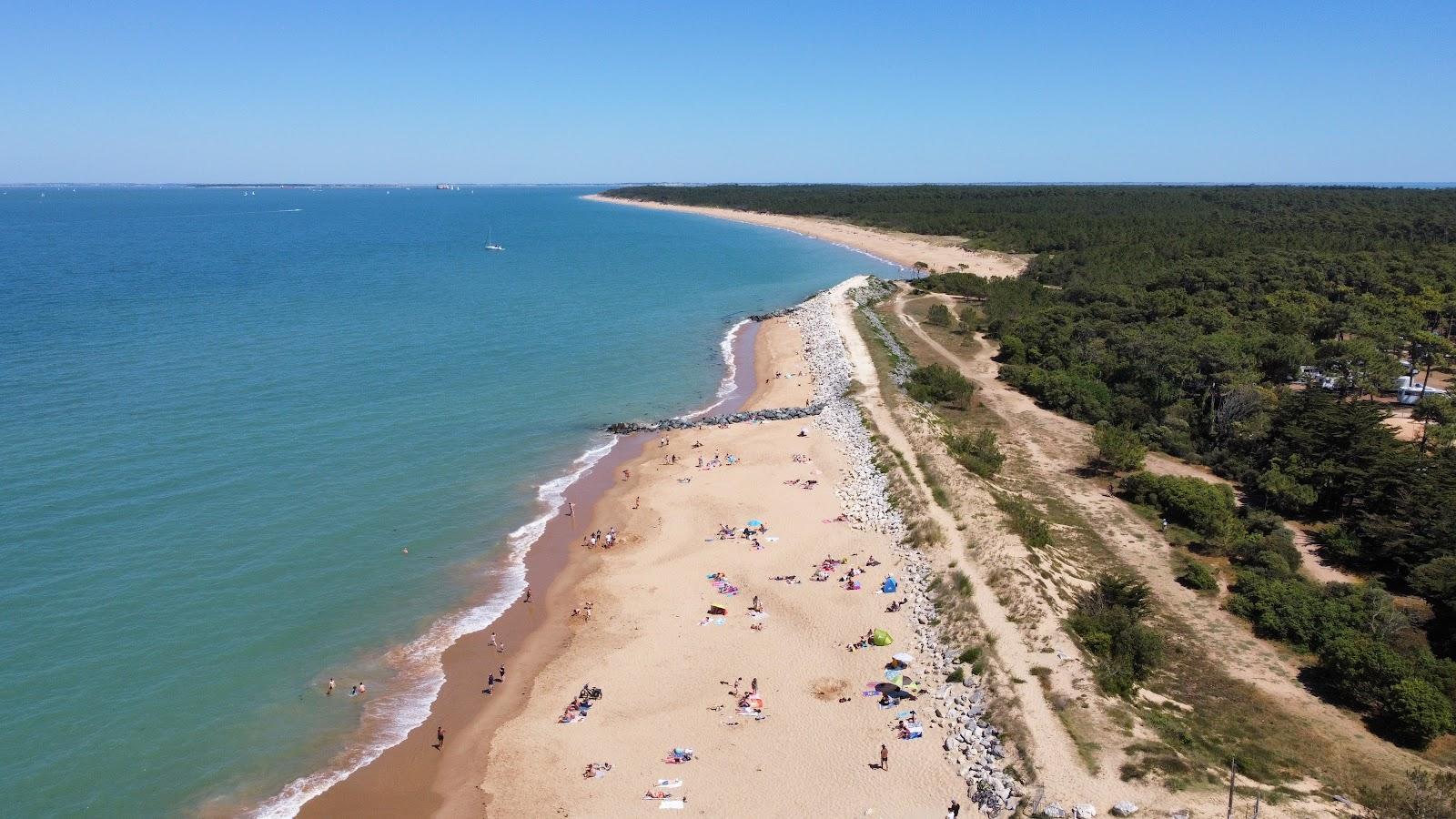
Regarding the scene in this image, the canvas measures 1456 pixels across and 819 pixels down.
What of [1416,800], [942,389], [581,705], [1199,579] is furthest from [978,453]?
[581,705]

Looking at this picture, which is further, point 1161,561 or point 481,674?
point 1161,561

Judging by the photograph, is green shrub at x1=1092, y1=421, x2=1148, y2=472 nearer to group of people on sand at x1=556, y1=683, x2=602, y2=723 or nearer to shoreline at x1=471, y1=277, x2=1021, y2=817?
shoreline at x1=471, y1=277, x2=1021, y2=817

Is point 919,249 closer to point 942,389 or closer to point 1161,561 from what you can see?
point 942,389

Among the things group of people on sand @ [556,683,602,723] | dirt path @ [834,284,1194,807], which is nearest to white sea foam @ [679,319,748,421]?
dirt path @ [834,284,1194,807]

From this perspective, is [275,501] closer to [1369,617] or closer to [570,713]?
[570,713]

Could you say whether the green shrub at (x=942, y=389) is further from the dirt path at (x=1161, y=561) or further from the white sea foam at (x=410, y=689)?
the white sea foam at (x=410, y=689)

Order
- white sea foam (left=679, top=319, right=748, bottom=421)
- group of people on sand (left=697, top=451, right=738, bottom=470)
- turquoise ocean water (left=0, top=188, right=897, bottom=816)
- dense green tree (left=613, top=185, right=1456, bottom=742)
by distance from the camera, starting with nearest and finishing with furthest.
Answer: turquoise ocean water (left=0, top=188, right=897, bottom=816) < dense green tree (left=613, top=185, right=1456, bottom=742) < group of people on sand (left=697, top=451, right=738, bottom=470) < white sea foam (left=679, top=319, right=748, bottom=421)
